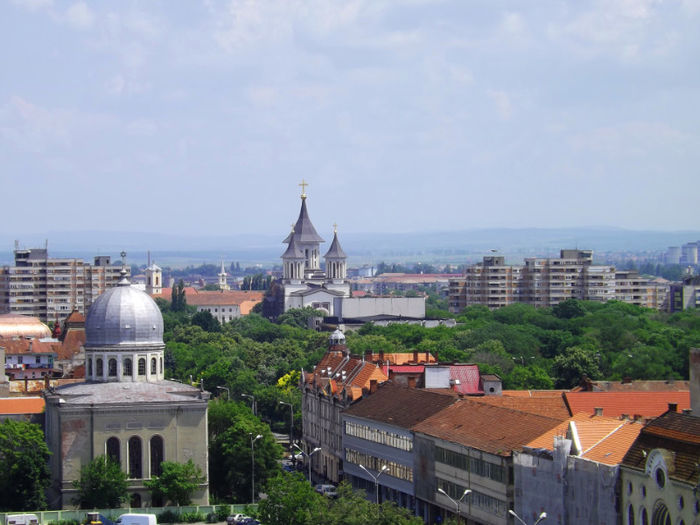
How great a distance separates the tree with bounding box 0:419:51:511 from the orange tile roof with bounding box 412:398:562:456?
2150cm

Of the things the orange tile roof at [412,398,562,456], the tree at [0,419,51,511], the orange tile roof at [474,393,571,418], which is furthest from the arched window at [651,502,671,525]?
the tree at [0,419,51,511]

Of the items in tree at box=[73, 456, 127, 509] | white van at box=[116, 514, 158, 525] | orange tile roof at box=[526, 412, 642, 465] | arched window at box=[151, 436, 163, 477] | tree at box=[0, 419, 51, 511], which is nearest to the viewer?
orange tile roof at box=[526, 412, 642, 465]

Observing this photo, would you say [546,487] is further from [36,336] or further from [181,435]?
[36,336]

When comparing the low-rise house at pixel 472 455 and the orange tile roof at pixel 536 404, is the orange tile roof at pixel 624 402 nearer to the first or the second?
the orange tile roof at pixel 536 404

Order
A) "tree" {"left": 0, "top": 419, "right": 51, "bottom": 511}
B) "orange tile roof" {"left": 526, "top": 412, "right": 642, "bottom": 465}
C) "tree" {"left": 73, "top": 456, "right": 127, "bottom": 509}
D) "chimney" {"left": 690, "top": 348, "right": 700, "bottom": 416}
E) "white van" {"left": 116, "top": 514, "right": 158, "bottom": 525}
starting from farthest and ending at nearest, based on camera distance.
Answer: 1. "tree" {"left": 0, "top": 419, "right": 51, "bottom": 511}
2. "tree" {"left": 73, "top": 456, "right": 127, "bottom": 509}
3. "white van" {"left": 116, "top": 514, "right": 158, "bottom": 525}
4. "orange tile roof" {"left": 526, "top": 412, "right": 642, "bottom": 465}
5. "chimney" {"left": 690, "top": 348, "right": 700, "bottom": 416}

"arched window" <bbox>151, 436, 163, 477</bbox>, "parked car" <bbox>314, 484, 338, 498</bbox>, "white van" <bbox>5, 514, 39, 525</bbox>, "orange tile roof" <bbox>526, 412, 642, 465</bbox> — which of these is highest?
"orange tile roof" <bbox>526, 412, 642, 465</bbox>

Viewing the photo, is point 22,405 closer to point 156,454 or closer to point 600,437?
point 156,454

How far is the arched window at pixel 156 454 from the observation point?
309ft

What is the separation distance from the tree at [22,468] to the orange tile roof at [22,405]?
8556mm

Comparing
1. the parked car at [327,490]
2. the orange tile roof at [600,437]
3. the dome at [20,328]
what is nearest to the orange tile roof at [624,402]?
the parked car at [327,490]

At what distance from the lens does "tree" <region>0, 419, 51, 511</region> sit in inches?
3613

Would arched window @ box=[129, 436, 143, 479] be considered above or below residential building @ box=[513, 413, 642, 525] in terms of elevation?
below

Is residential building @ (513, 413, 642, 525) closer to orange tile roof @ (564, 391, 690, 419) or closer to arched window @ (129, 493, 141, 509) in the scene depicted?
orange tile roof @ (564, 391, 690, 419)

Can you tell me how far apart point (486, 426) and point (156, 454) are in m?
22.0
